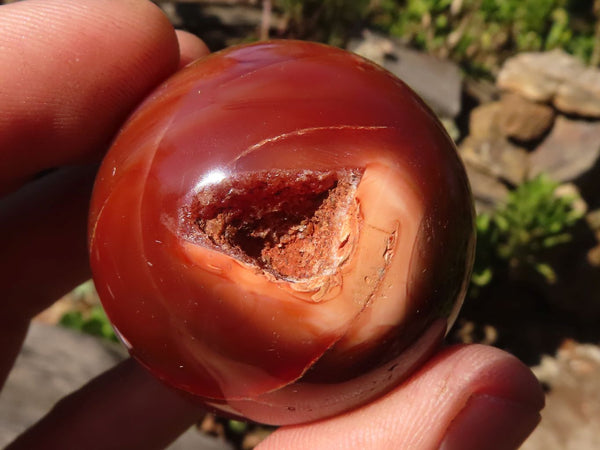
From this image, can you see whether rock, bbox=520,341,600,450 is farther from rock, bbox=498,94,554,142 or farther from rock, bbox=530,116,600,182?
rock, bbox=498,94,554,142

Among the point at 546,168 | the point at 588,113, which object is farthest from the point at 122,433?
the point at 588,113

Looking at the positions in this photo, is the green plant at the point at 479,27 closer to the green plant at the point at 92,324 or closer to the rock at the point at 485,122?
the rock at the point at 485,122

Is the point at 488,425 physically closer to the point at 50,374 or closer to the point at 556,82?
the point at 50,374

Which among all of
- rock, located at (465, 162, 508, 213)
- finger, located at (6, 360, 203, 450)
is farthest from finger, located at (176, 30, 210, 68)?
rock, located at (465, 162, 508, 213)

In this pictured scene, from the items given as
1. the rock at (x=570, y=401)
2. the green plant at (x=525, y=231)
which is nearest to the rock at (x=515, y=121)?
the green plant at (x=525, y=231)

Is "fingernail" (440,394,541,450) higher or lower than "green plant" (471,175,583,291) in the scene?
higher

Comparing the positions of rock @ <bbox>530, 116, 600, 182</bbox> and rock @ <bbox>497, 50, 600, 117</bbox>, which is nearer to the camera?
rock @ <bbox>530, 116, 600, 182</bbox>

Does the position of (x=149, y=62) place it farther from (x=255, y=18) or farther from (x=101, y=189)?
(x=255, y=18)
